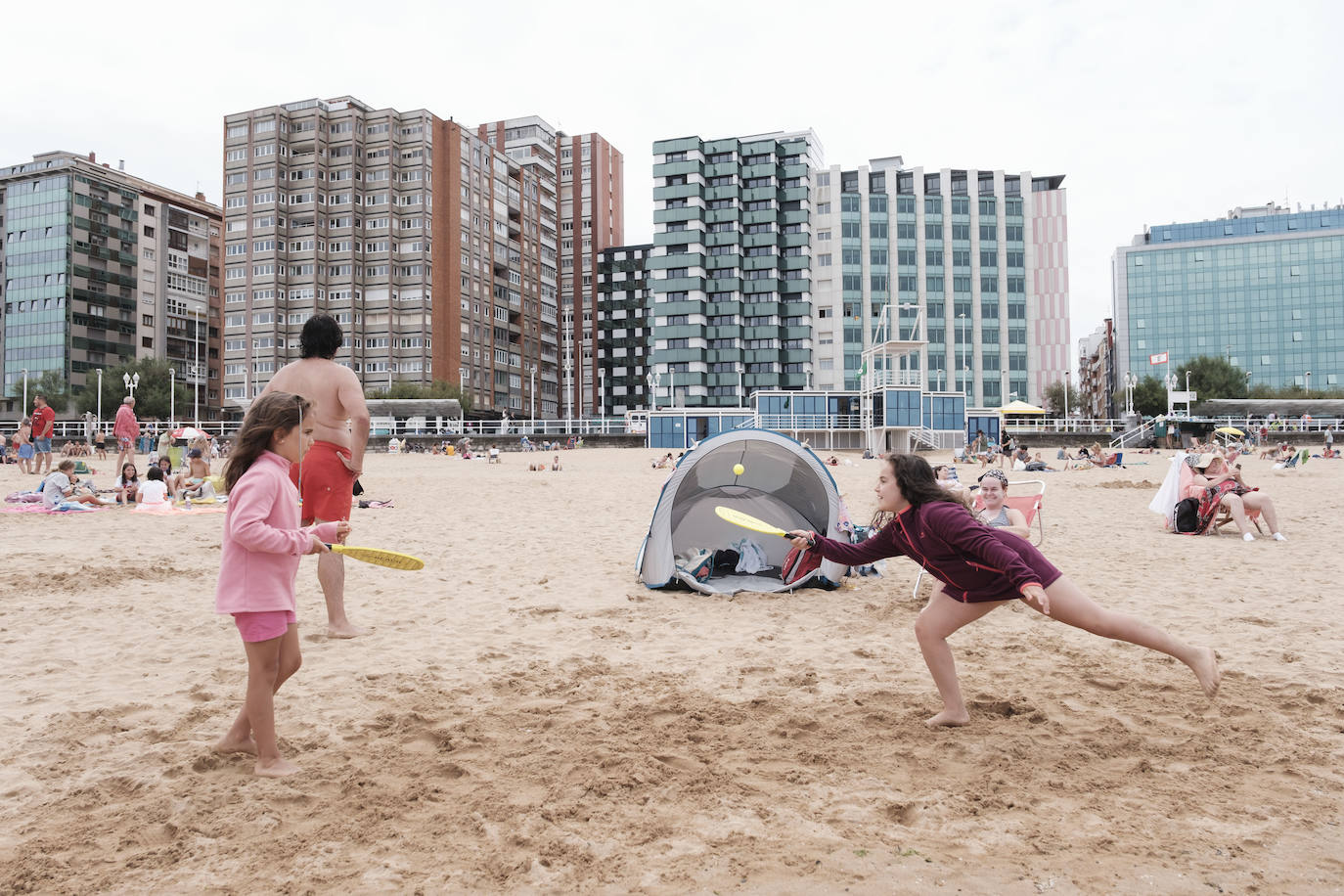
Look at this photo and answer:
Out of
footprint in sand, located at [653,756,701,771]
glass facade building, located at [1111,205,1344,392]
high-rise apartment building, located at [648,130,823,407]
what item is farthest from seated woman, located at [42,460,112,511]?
glass facade building, located at [1111,205,1344,392]

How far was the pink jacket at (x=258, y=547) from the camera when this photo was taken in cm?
325

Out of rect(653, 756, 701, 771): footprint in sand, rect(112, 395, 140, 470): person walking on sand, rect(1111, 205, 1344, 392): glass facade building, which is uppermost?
rect(1111, 205, 1344, 392): glass facade building

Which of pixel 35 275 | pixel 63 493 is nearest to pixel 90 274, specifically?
pixel 35 275

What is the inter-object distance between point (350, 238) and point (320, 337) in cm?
7939

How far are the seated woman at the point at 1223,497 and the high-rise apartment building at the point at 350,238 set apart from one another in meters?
72.5

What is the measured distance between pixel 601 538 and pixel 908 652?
631cm

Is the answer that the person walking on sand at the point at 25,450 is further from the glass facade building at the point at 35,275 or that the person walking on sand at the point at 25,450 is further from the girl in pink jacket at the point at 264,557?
the glass facade building at the point at 35,275

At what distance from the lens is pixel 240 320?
76812 millimetres

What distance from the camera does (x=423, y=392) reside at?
70.3 m

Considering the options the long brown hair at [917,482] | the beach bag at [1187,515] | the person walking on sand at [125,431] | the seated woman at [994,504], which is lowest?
the beach bag at [1187,515]

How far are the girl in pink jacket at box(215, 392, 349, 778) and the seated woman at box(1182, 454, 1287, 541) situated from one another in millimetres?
11303

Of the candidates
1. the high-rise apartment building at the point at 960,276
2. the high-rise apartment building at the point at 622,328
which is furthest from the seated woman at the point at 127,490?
the high-rise apartment building at the point at 622,328

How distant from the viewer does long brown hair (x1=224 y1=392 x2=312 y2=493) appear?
3.41m

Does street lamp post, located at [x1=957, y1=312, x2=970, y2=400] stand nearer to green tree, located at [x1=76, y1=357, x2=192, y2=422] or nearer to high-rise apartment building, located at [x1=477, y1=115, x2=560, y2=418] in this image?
high-rise apartment building, located at [x1=477, y1=115, x2=560, y2=418]
